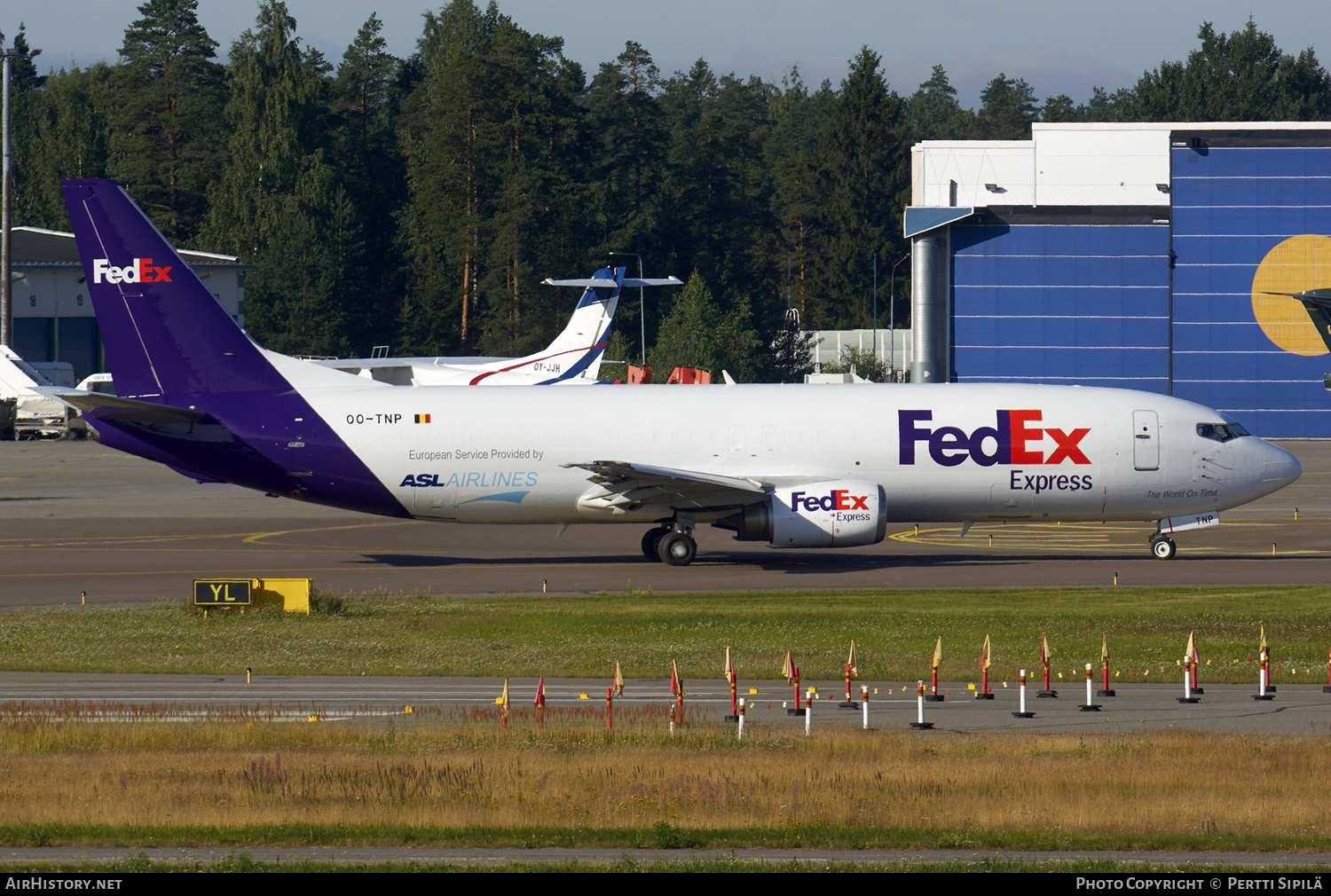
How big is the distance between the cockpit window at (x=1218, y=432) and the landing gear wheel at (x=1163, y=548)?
10.6 ft

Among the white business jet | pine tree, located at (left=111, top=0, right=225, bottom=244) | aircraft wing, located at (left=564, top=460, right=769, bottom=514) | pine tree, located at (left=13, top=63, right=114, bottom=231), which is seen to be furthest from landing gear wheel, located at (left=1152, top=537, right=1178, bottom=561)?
pine tree, located at (left=13, top=63, right=114, bottom=231)

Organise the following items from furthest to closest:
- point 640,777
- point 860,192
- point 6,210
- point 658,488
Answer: point 860,192 < point 6,210 < point 658,488 < point 640,777

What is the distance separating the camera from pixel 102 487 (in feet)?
213

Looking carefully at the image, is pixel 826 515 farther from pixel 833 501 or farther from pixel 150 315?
pixel 150 315

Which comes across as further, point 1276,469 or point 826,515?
point 1276,469

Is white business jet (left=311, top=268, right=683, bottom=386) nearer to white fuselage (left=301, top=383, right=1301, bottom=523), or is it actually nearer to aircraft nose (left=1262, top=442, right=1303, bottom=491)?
white fuselage (left=301, top=383, right=1301, bottom=523)

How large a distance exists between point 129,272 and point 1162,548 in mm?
30300

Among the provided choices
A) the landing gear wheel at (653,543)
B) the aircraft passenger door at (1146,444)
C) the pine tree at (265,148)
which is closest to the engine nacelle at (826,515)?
the landing gear wheel at (653,543)

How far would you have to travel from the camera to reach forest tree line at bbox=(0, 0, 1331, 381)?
483 feet

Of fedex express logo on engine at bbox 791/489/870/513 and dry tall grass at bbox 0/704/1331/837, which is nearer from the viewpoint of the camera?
dry tall grass at bbox 0/704/1331/837

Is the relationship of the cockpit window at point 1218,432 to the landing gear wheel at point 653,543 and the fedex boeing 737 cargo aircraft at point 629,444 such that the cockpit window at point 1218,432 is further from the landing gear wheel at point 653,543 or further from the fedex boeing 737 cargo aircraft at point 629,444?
the landing gear wheel at point 653,543

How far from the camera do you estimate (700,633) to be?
98.0 ft

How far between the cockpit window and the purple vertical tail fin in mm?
26266

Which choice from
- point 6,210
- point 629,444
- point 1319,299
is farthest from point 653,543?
point 6,210
